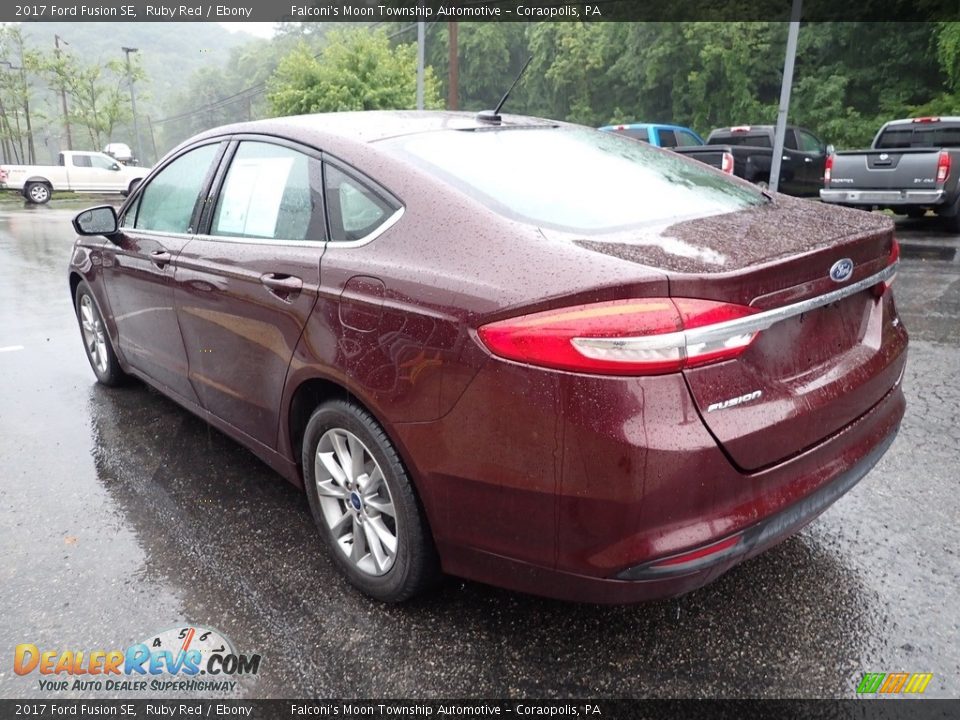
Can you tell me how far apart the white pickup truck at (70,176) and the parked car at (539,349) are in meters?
24.8

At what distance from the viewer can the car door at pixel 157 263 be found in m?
3.36

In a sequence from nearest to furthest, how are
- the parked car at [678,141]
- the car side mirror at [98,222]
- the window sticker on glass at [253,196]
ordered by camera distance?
1. the window sticker on glass at [253,196]
2. the car side mirror at [98,222]
3. the parked car at [678,141]

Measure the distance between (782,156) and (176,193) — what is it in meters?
14.9

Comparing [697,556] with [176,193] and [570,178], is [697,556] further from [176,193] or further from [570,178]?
[176,193]

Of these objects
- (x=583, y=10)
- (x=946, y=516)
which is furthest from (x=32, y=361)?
(x=583, y=10)

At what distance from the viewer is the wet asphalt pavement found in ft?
6.97

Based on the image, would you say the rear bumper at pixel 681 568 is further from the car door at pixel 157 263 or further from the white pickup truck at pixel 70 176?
the white pickup truck at pixel 70 176

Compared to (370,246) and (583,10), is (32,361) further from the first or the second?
(583,10)

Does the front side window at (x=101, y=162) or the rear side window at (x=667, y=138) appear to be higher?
Answer: the rear side window at (x=667, y=138)

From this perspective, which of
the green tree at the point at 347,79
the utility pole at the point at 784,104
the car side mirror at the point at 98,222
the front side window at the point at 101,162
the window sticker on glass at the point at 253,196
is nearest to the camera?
the window sticker on glass at the point at 253,196

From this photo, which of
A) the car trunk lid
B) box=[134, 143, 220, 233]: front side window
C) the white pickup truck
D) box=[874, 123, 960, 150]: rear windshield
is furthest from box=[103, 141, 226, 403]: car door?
the white pickup truck

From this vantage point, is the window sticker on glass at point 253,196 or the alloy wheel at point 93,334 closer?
the window sticker on glass at point 253,196

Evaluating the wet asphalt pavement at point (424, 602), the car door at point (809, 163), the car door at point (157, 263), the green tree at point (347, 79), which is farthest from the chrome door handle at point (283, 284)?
the green tree at point (347, 79)

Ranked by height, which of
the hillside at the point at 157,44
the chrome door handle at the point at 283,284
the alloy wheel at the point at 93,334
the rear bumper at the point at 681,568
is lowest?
the alloy wheel at the point at 93,334
